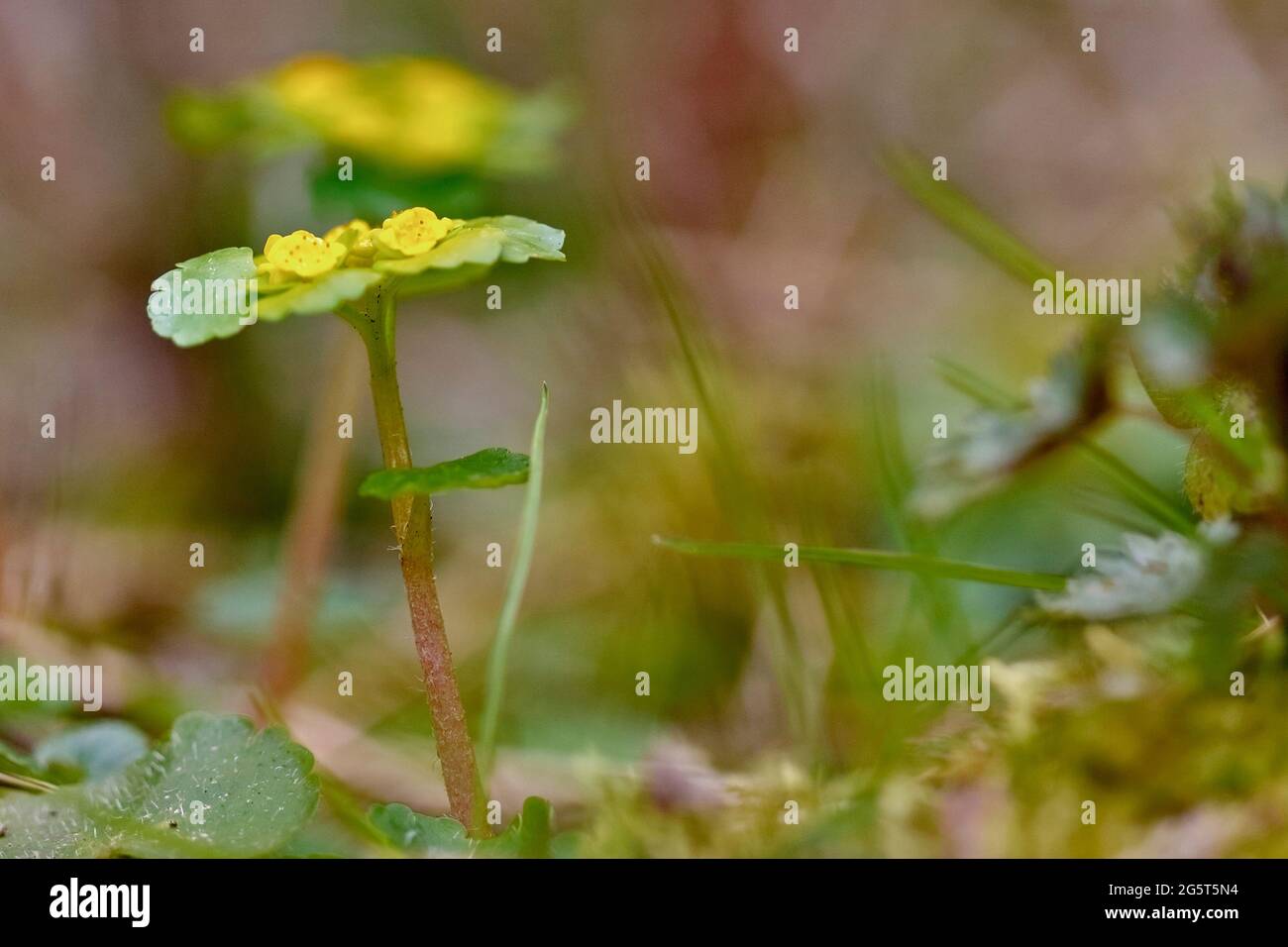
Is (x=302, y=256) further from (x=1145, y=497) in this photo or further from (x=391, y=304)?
(x=1145, y=497)

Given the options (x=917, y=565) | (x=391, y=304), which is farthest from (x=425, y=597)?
(x=917, y=565)

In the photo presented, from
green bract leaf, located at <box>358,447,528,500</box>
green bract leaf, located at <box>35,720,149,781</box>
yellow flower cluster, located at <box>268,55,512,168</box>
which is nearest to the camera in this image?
green bract leaf, located at <box>358,447,528,500</box>

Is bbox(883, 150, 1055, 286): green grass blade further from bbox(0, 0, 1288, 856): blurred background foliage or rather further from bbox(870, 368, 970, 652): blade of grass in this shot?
bbox(870, 368, 970, 652): blade of grass

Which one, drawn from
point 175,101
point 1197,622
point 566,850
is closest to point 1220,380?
point 1197,622

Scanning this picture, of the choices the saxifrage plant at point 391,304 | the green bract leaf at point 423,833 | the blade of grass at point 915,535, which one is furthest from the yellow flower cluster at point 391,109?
the green bract leaf at point 423,833

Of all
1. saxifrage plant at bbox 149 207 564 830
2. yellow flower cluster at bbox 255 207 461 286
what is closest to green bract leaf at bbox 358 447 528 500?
saxifrage plant at bbox 149 207 564 830

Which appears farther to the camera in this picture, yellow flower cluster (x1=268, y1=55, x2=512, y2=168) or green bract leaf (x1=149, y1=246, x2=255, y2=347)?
yellow flower cluster (x1=268, y1=55, x2=512, y2=168)

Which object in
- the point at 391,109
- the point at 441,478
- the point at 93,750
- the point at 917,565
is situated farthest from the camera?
the point at 391,109

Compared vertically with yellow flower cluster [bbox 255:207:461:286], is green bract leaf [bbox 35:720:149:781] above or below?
below
